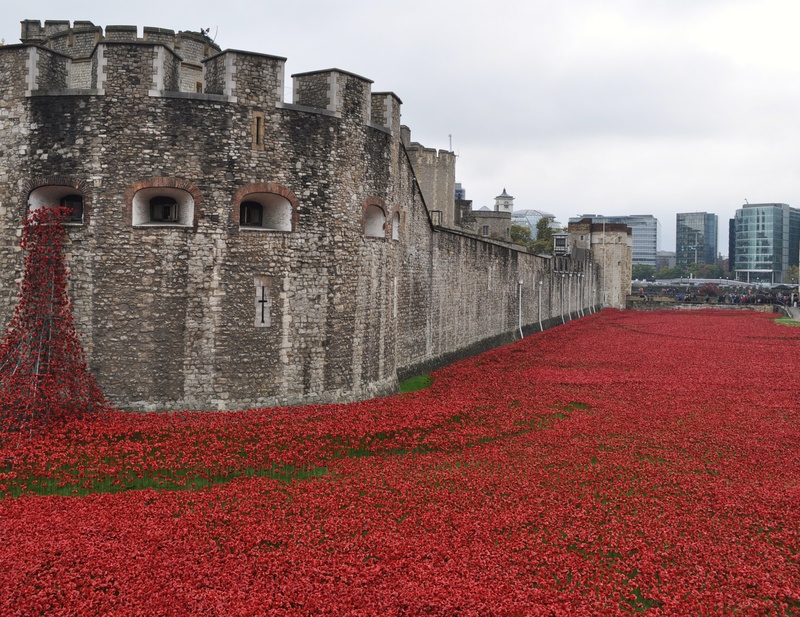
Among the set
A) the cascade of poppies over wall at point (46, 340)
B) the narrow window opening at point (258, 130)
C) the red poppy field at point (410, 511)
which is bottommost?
the red poppy field at point (410, 511)

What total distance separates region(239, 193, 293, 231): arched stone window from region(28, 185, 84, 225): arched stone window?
3.53 m

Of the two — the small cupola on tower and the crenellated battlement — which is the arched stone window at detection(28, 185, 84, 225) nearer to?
the crenellated battlement

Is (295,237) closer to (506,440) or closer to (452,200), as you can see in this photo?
(506,440)

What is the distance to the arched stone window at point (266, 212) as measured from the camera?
16.2 metres

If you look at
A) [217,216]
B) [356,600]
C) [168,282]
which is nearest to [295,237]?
[217,216]

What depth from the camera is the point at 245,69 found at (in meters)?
15.5

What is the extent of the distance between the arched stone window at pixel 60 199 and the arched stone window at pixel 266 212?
3533 mm

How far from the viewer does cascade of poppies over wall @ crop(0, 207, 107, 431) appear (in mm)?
13688

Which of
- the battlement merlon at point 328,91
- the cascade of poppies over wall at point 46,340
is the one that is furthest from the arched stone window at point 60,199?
the battlement merlon at point 328,91

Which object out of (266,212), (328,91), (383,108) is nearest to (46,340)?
(266,212)

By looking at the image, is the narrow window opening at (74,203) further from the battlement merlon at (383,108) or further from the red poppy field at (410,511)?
the battlement merlon at (383,108)

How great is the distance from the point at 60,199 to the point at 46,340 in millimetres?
3459

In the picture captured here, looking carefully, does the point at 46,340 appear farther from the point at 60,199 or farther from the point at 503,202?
the point at 503,202

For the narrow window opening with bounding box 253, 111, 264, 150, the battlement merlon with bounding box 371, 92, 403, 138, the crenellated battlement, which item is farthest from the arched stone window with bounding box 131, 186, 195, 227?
the battlement merlon with bounding box 371, 92, 403, 138
